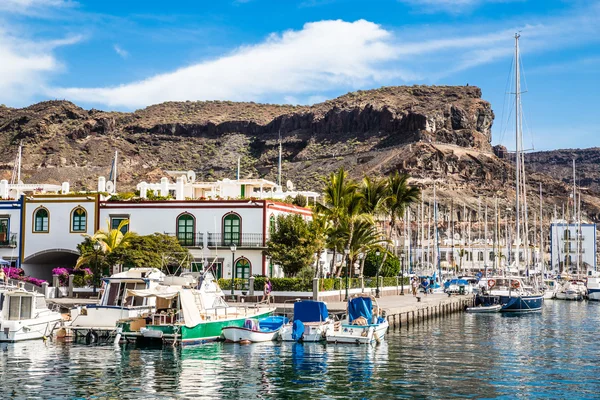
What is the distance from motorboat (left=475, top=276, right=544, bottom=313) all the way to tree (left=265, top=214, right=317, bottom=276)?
18187mm

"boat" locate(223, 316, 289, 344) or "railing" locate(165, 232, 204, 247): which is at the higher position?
"railing" locate(165, 232, 204, 247)

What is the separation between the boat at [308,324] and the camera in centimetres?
3753

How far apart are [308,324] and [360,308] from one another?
262 cm

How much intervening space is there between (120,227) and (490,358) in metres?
29.0

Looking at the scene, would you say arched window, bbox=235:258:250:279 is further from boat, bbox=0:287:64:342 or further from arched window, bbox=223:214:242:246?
boat, bbox=0:287:64:342

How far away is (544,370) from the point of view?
3120cm

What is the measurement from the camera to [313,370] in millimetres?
29516

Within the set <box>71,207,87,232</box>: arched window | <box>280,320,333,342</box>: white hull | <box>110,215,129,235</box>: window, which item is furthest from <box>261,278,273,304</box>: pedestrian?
<box>71,207,87,232</box>: arched window

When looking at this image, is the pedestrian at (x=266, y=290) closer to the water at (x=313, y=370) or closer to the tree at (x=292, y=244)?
the tree at (x=292, y=244)

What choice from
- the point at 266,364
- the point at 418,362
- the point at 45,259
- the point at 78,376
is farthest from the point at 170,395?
the point at 45,259

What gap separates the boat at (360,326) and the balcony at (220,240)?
15.6 meters

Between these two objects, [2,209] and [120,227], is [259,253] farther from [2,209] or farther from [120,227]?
[2,209]

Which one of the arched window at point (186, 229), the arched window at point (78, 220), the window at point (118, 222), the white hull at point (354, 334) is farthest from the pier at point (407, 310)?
the arched window at point (78, 220)

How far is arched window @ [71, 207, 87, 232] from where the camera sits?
187 ft
